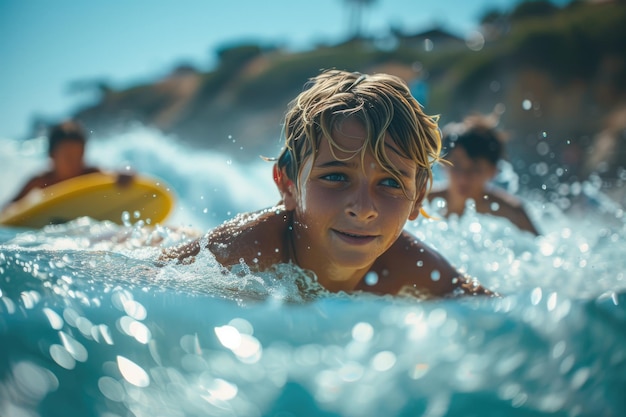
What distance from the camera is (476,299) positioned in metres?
2.52

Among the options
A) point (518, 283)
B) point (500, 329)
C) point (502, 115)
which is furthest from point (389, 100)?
point (502, 115)

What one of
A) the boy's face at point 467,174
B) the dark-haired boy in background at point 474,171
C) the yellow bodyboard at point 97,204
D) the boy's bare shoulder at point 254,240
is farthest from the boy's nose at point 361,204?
the boy's face at point 467,174

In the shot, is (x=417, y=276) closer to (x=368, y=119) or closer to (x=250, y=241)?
(x=250, y=241)

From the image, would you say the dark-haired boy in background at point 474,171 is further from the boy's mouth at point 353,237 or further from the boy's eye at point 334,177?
the boy's eye at point 334,177

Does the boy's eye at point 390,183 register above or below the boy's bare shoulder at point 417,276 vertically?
above

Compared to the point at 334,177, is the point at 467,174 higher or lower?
lower

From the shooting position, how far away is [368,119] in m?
1.97

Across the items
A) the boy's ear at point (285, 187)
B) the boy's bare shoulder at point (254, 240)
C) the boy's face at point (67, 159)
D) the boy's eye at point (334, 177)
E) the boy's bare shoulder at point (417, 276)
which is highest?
the boy's eye at point (334, 177)

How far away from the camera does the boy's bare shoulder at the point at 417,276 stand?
8.39 feet

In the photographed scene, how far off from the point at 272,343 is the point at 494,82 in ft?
37.8

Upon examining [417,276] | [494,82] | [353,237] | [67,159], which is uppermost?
[353,237]

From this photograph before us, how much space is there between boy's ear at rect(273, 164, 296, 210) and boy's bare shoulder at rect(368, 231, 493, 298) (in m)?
0.47

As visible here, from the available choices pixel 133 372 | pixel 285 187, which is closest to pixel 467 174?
pixel 285 187

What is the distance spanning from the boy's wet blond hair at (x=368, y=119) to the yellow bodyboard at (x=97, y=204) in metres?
1.86
